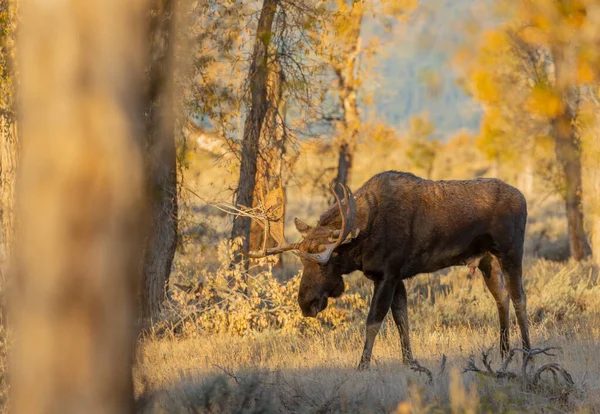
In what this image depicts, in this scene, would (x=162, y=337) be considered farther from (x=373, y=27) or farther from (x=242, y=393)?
(x=373, y=27)

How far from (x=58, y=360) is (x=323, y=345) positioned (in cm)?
643

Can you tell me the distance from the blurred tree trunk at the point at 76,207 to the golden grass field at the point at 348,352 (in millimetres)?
508

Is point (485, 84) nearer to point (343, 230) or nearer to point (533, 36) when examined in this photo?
point (533, 36)

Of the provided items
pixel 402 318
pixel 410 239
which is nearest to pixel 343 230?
pixel 410 239

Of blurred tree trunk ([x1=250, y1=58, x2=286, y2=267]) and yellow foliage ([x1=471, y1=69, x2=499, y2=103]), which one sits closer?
blurred tree trunk ([x1=250, y1=58, x2=286, y2=267])

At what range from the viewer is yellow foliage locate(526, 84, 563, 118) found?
20.1 metres

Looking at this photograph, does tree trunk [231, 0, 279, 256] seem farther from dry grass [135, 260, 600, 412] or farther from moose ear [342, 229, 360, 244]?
moose ear [342, 229, 360, 244]

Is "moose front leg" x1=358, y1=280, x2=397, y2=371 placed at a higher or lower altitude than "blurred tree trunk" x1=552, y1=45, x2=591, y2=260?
lower

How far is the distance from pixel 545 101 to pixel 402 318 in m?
13.4

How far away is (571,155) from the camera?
66.7 feet

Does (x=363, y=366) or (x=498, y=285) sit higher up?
(x=498, y=285)

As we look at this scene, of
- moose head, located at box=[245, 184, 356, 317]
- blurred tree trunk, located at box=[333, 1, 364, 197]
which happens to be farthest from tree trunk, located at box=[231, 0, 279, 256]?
blurred tree trunk, located at box=[333, 1, 364, 197]

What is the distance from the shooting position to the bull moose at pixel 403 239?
8156 millimetres

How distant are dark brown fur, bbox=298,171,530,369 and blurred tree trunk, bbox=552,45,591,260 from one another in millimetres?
11412
